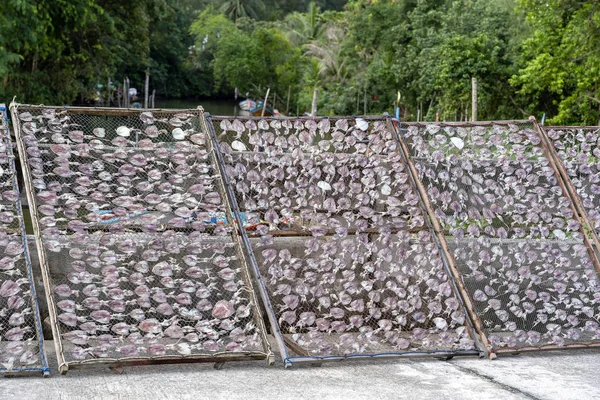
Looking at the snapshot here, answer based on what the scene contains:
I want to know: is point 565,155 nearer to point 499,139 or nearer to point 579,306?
point 499,139

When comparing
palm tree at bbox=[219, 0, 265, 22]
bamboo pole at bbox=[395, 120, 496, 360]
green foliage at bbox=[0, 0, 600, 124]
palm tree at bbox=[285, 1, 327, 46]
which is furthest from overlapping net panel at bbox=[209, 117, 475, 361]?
palm tree at bbox=[219, 0, 265, 22]

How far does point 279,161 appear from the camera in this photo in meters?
5.91

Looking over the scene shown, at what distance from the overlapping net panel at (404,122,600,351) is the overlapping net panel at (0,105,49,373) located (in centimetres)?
276

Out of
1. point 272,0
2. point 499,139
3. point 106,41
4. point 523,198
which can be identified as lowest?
point 523,198

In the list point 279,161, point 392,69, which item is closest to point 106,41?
point 392,69

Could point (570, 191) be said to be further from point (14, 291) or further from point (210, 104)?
point (210, 104)

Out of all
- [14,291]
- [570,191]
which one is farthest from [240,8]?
[14,291]

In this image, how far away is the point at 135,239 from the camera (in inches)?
213

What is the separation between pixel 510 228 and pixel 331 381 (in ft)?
6.99

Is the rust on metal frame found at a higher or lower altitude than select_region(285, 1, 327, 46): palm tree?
lower

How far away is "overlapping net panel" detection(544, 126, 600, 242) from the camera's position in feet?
21.2

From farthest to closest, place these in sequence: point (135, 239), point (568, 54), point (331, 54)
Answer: point (331, 54) < point (568, 54) < point (135, 239)

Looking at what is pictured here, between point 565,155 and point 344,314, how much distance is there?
2200 mm

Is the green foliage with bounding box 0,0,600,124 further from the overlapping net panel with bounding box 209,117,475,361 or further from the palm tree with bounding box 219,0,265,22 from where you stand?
the palm tree with bounding box 219,0,265,22
